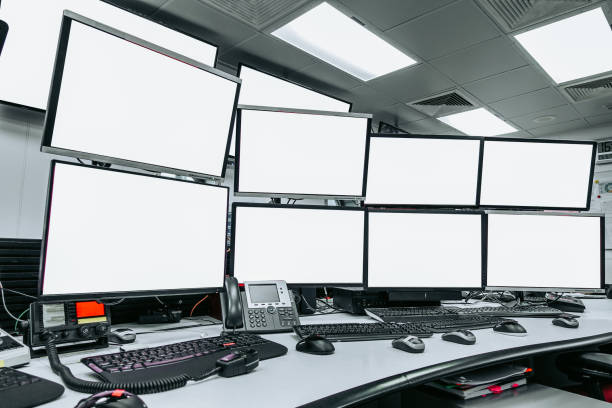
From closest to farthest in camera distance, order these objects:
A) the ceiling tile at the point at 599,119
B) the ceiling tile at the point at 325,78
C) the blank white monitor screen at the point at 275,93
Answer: the blank white monitor screen at the point at 275,93
the ceiling tile at the point at 325,78
the ceiling tile at the point at 599,119

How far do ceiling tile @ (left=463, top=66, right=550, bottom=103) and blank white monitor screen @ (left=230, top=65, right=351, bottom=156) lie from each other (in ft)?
4.32

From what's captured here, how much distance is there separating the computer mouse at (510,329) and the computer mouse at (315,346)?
21.5 inches

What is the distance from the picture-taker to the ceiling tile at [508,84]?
134 inches

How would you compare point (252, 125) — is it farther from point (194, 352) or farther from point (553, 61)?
point (553, 61)

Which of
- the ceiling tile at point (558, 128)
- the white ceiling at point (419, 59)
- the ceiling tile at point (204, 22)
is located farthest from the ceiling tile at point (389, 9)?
the ceiling tile at point (558, 128)

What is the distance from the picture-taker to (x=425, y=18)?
2641 mm

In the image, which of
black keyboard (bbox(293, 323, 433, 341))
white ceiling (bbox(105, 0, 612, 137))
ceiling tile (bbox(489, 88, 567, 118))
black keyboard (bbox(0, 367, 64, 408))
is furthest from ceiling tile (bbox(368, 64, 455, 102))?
black keyboard (bbox(0, 367, 64, 408))

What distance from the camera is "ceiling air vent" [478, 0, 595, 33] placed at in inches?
98.5

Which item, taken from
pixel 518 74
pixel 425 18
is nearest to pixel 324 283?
pixel 425 18

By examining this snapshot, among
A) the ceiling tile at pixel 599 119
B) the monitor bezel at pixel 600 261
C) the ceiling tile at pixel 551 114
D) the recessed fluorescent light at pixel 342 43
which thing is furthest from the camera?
the ceiling tile at pixel 599 119

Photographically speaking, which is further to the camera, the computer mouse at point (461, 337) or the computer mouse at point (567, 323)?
the computer mouse at point (567, 323)

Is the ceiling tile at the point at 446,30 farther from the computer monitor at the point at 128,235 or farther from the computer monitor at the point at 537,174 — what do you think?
the computer monitor at the point at 128,235

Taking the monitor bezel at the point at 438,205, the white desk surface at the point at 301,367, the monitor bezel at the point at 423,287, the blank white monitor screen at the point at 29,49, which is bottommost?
the white desk surface at the point at 301,367

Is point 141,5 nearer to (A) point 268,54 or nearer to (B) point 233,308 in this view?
(A) point 268,54
